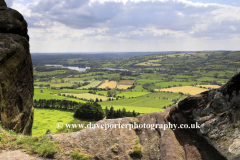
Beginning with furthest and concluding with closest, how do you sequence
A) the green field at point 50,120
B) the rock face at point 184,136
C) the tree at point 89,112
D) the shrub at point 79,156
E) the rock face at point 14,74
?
the tree at point 89,112 → the green field at point 50,120 → the rock face at point 14,74 → the shrub at point 79,156 → the rock face at point 184,136

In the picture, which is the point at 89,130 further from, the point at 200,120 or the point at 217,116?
the point at 217,116

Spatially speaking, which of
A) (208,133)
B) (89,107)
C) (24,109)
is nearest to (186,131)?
(208,133)

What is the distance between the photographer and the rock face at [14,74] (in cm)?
1972

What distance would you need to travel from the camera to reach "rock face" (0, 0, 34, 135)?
19719mm

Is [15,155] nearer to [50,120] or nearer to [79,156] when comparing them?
[79,156]

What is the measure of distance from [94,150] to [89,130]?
127 inches

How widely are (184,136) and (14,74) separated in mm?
24193

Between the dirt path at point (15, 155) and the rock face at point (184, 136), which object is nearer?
the rock face at point (184, 136)

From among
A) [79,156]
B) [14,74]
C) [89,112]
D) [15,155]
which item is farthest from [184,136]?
[89,112]

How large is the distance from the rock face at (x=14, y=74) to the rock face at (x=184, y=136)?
7.68 meters

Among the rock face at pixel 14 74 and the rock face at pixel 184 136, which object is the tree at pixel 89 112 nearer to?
the rock face at pixel 14 74

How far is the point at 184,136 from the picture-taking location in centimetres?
1719

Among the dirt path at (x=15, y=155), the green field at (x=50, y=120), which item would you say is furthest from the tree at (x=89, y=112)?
the dirt path at (x=15, y=155)

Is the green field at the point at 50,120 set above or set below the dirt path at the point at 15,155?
below
